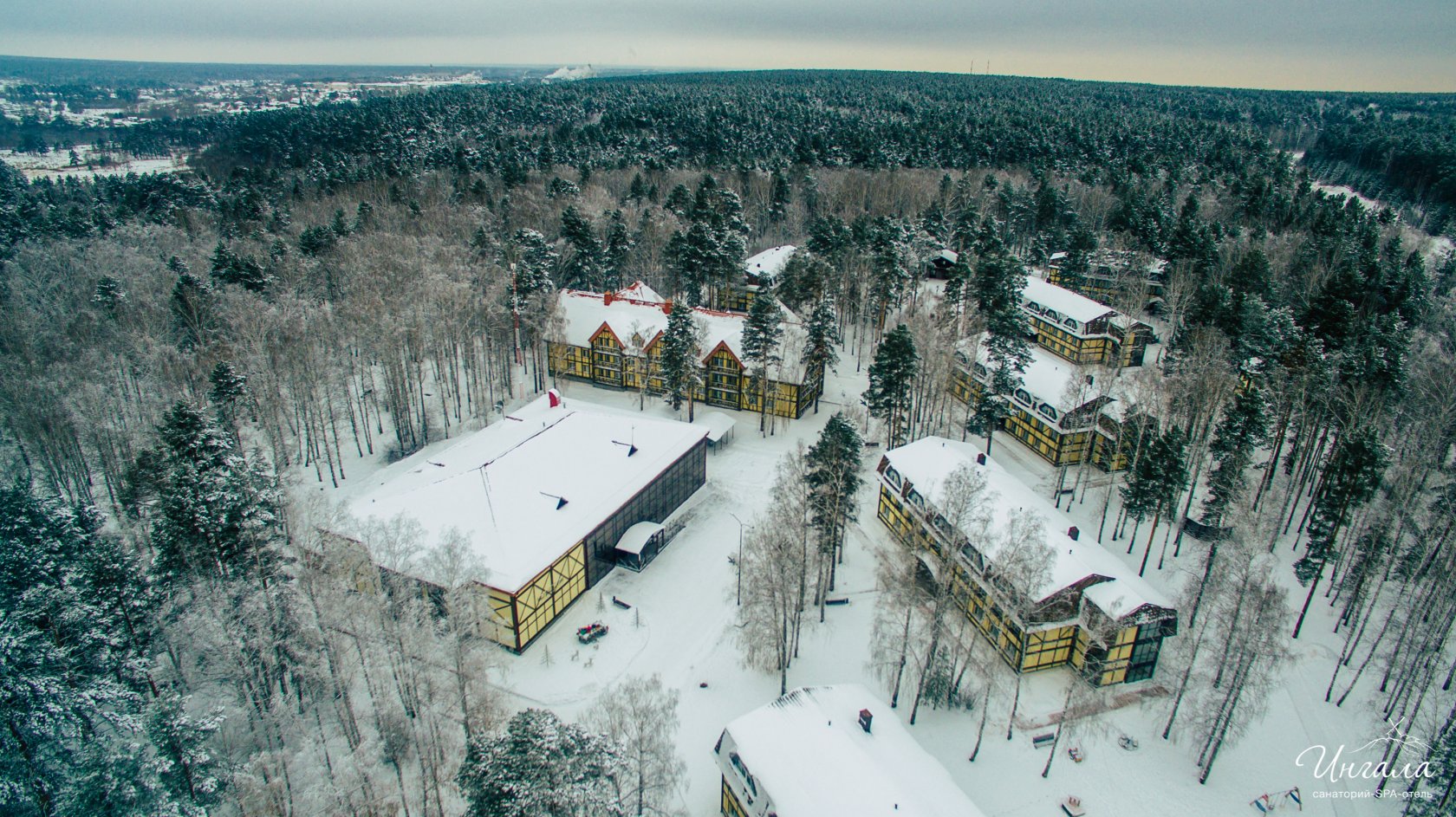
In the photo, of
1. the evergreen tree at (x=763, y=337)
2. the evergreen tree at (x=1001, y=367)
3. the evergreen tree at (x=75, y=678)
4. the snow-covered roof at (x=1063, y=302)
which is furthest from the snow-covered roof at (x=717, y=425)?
the evergreen tree at (x=75, y=678)

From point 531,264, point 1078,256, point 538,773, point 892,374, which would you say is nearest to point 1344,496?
point 892,374

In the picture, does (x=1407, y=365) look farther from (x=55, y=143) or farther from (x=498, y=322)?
(x=55, y=143)

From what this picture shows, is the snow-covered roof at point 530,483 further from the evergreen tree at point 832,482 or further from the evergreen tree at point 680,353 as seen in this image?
the evergreen tree at point 832,482

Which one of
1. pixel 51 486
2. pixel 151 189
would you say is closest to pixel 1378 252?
pixel 51 486

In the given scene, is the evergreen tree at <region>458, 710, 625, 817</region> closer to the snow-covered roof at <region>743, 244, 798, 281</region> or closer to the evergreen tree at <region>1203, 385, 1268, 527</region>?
the evergreen tree at <region>1203, 385, 1268, 527</region>

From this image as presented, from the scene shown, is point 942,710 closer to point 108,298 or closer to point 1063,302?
point 1063,302

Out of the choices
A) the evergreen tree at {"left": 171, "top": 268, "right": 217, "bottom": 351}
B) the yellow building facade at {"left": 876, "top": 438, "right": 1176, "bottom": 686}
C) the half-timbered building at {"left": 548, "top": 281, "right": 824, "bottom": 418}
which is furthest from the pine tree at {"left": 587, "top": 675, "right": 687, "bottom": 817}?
the evergreen tree at {"left": 171, "top": 268, "right": 217, "bottom": 351}

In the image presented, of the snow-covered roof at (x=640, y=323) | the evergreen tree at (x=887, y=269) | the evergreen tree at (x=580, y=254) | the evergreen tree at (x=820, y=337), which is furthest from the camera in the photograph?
the evergreen tree at (x=580, y=254)
